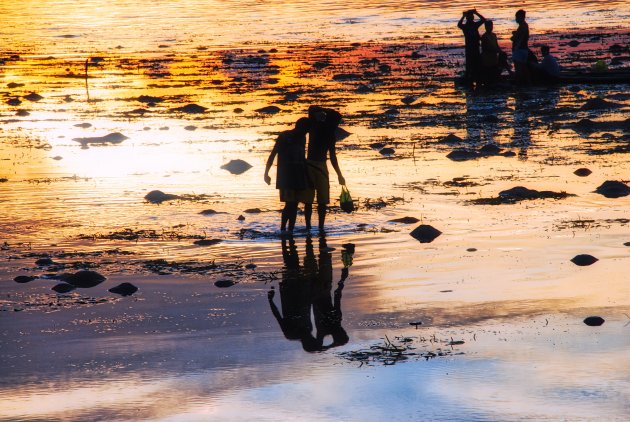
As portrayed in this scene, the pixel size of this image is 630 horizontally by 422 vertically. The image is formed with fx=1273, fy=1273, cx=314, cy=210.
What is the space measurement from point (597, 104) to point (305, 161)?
14763 millimetres

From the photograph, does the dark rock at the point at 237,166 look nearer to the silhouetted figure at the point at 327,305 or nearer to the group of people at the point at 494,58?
the silhouetted figure at the point at 327,305

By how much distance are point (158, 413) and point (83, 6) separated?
9599 centimetres

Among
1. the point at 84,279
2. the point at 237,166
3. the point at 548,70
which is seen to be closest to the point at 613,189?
the point at 237,166

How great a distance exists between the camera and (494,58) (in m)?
32.3

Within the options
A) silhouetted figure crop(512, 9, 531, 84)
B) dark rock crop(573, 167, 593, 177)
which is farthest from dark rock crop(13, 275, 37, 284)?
silhouetted figure crop(512, 9, 531, 84)

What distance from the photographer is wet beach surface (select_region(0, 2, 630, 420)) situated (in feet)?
30.6

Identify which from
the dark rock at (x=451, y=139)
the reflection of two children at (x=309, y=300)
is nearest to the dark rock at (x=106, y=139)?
the dark rock at (x=451, y=139)

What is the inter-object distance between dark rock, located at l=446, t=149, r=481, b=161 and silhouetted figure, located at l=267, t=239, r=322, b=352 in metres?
7.96

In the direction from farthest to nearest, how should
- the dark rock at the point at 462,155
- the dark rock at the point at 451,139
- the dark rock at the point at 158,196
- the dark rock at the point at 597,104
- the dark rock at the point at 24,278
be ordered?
the dark rock at the point at 597,104, the dark rock at the point at 451,139, the dark rock at the point at 462,155, the dark rock at the point at 158,196, the dark rock at the point at 24,278

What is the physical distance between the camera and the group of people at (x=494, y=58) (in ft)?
103

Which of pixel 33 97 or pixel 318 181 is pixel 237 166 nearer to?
pixel 318 181

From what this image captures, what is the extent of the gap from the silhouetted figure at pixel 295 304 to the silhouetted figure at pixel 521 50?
1754 centimetres

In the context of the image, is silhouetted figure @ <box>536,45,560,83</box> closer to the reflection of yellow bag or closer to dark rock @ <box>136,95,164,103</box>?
dark rock @ <box>136,95,164,103</box>

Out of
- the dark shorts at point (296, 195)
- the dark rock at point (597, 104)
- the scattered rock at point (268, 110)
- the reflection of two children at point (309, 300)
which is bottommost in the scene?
the dark rock at point (597, 104)
